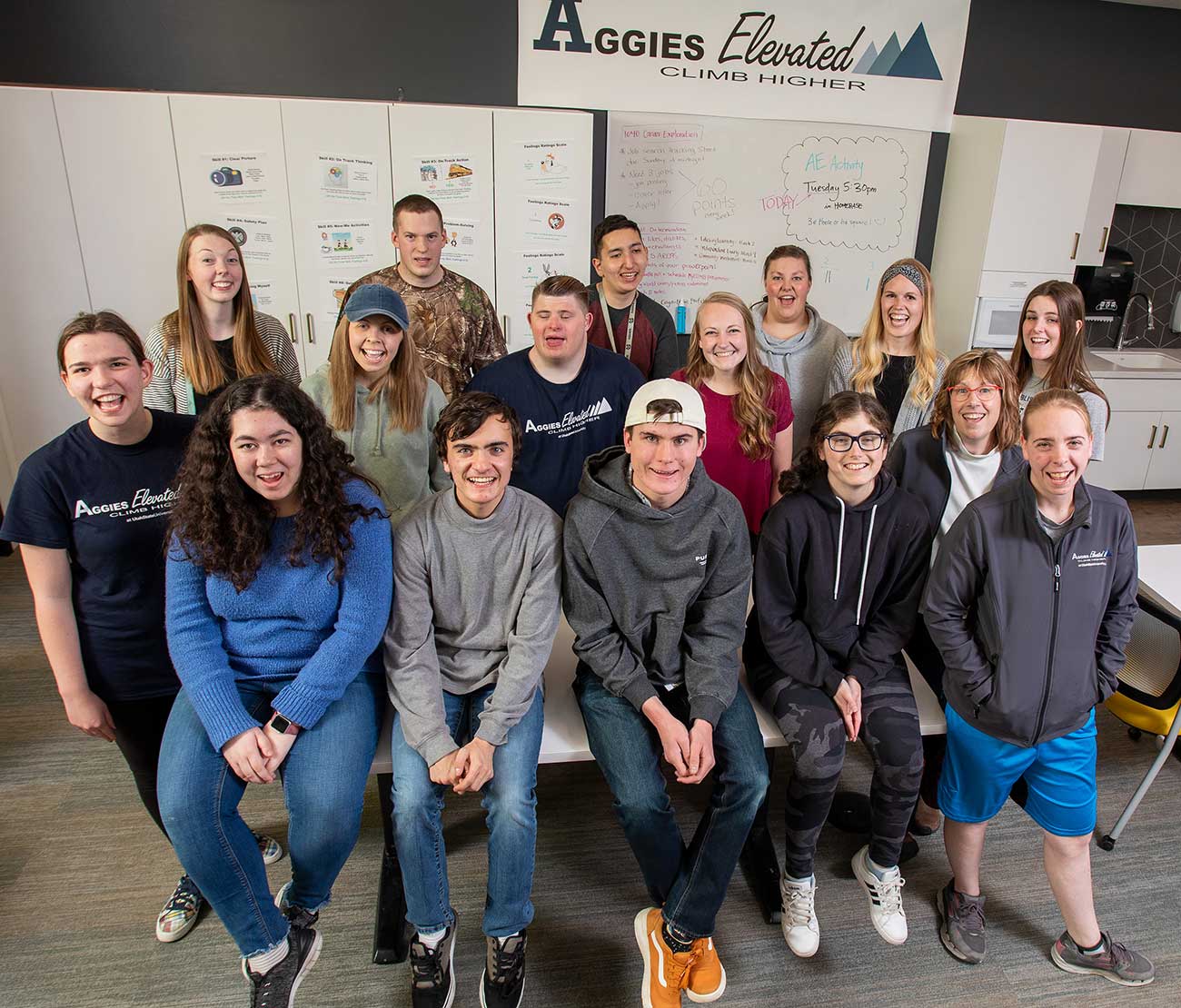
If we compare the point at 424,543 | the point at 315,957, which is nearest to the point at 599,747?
the point at 424,543

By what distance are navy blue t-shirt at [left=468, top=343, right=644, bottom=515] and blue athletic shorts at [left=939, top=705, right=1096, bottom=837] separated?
1.28 m

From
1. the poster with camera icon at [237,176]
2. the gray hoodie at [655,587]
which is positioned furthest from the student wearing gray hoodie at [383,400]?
the poster with camera icon at [237,176]

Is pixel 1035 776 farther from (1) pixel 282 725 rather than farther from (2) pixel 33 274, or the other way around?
(2) pixel 33 274

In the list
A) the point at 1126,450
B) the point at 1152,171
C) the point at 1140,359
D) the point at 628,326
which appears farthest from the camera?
the point at 1140,359

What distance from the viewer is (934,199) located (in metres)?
5.04

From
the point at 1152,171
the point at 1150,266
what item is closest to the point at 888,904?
the point at 1152,171

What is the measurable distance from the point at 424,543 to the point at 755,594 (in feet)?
2.83

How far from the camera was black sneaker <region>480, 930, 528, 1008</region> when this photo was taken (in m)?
1.70

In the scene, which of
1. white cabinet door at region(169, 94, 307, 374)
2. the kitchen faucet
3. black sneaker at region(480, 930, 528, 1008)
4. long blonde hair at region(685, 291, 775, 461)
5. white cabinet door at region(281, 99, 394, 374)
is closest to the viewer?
black sneaker at region(480, 930, 528, 1008)

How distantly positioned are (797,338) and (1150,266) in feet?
13.5

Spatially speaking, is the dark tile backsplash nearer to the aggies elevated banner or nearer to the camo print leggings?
the aggies elevated banner

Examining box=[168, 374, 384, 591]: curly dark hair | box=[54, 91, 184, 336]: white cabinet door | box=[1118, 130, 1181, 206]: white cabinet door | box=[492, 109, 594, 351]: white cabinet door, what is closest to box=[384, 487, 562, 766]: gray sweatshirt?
box=[168, 374, 384, 591]: curly dark hair

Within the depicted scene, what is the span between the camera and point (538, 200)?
173 inches

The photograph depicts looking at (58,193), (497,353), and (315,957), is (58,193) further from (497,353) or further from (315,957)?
(315,957)
